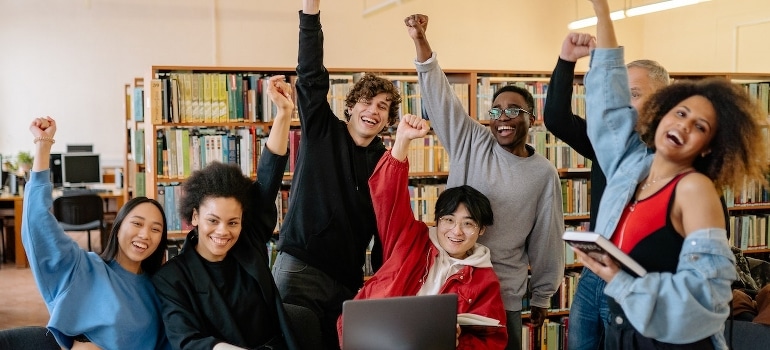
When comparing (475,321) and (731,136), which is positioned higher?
(731,136)

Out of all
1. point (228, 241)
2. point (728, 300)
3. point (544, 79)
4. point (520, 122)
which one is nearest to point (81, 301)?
point (228, 241)

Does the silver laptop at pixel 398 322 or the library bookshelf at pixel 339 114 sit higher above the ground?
the library bookshelf at pixel 339 114

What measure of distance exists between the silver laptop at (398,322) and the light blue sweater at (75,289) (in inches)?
27.0

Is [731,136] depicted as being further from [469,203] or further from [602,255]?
[469,203]

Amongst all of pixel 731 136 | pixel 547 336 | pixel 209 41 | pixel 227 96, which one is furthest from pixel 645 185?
pixel 209 41

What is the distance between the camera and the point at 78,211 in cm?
805

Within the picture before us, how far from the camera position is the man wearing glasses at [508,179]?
8.25 feet

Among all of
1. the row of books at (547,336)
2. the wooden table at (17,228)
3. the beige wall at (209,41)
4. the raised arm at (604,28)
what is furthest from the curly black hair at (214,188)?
the beige wall at (209,41)

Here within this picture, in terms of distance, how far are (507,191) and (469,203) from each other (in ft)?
0.56

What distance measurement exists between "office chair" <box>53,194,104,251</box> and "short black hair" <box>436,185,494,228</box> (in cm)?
659

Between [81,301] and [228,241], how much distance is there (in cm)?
48

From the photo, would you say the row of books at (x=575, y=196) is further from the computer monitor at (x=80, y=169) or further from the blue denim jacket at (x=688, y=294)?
the computer monitor at (x=80, y=169)

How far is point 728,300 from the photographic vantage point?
151 centimetres

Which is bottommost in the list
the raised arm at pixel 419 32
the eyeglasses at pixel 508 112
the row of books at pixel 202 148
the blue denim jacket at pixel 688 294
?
the blue denim jacket at pixel 688 294
